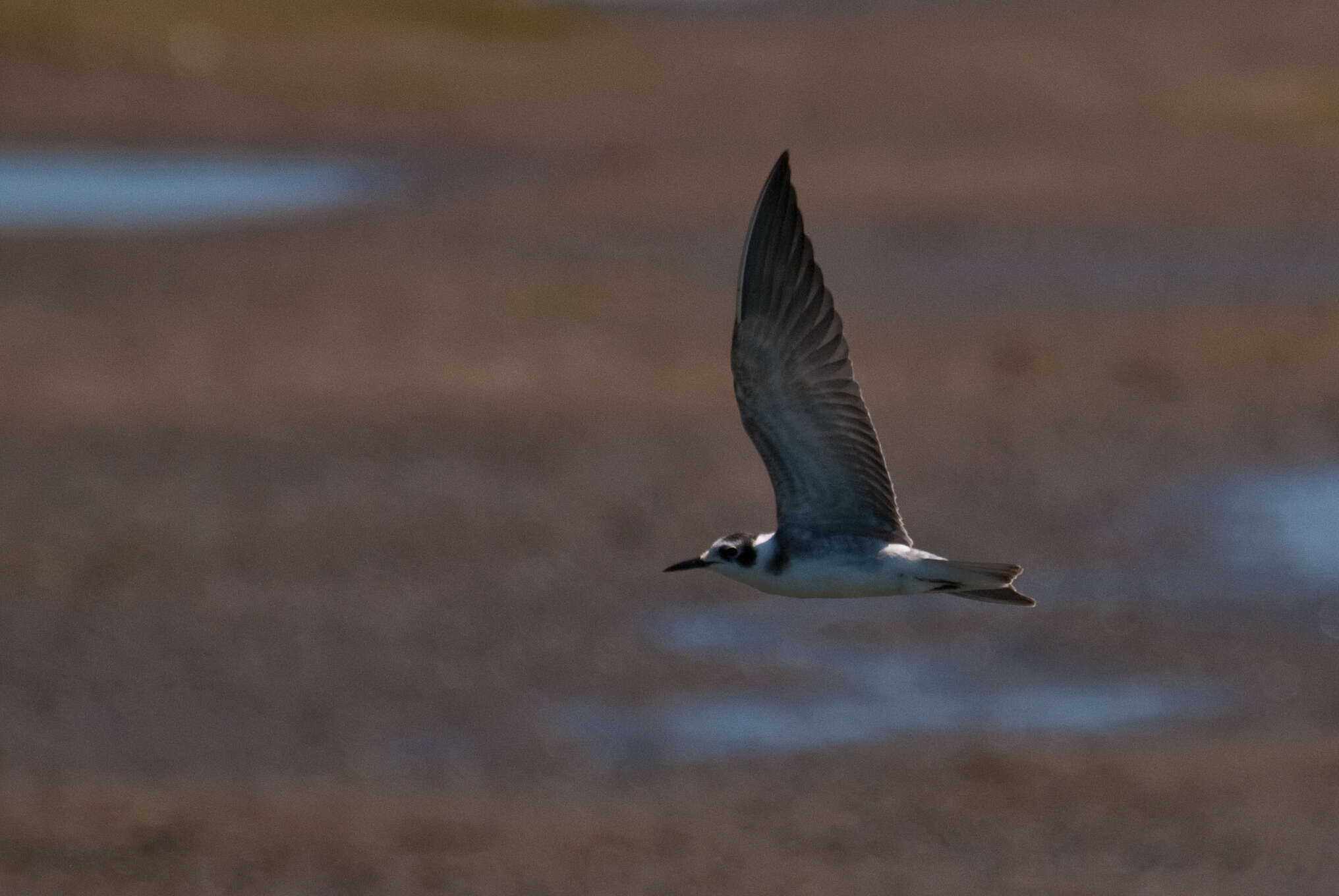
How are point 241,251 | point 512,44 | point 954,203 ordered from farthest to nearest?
point 512,44 → point 954,203 → point 241,251

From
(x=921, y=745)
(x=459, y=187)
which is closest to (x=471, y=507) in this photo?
(x=921, y=745)

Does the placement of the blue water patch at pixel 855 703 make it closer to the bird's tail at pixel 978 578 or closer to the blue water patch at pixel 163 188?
the bird's tail at pixel 978 578

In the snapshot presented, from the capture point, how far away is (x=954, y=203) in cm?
3394

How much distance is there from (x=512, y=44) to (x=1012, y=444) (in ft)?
83.0

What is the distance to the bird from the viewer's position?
8289 millimetres

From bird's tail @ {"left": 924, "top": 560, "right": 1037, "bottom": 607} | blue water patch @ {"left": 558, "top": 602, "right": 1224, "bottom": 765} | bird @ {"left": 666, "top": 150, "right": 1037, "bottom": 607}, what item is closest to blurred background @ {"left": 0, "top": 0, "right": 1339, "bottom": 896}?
blue water patch @ {"left": 558, "top": 602, "right": 1224, "bottom": 765}

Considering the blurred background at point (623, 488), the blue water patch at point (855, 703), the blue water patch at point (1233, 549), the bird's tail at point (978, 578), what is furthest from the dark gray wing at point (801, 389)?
the blue water patch at point (1233, 549)

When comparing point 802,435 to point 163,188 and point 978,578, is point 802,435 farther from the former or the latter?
point 163,188

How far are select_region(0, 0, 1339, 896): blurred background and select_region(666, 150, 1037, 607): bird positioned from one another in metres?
6.57

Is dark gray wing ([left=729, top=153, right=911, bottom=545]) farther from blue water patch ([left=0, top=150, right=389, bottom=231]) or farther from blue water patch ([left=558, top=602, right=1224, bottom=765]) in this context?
blue water patch ([left=0, top=150, right=389, bottom=231])

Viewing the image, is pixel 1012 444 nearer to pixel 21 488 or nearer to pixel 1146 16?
pixel 21 488

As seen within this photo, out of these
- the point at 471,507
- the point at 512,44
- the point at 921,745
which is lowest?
Result: the point at 921,745

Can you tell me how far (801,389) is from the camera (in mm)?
8398

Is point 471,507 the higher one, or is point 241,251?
point 241,251
